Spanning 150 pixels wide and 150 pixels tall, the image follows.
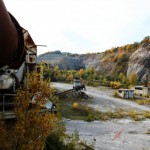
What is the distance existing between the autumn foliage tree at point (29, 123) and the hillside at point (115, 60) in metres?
55.4

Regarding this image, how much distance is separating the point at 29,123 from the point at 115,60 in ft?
255

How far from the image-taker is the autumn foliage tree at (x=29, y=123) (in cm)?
1226

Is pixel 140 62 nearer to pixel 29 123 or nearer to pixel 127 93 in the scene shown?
pixel 127 93

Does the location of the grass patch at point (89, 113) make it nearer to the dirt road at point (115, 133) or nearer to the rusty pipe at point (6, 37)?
the dirt road at point (115, 133)

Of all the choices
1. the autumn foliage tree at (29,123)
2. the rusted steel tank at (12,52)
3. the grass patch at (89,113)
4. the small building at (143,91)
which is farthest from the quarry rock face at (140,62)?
the autumn foliage tree at (29,123)

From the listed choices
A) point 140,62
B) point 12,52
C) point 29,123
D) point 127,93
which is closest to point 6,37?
point 12,52

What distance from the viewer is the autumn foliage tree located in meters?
12.3

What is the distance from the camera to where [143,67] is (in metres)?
74.4

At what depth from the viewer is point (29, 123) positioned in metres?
12.4

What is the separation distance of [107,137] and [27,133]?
46.5ft

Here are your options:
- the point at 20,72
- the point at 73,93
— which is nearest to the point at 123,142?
the point at 20,72

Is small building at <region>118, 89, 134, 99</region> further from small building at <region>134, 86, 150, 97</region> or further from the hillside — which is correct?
the hillside

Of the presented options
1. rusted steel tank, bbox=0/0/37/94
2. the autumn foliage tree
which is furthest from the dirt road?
the autumn foliage tree

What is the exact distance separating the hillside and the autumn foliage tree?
5536 cm
